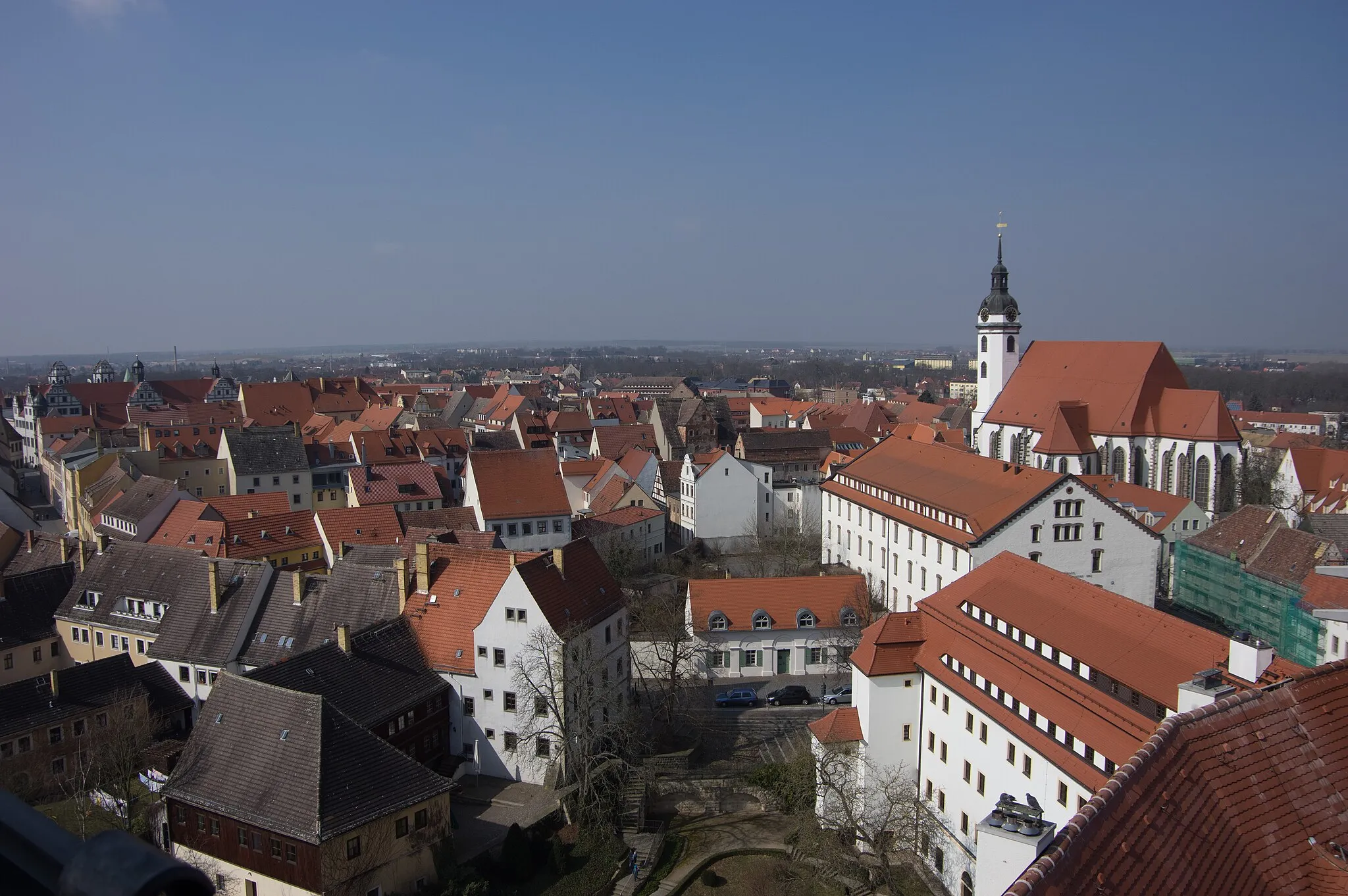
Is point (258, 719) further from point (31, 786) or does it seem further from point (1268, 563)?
point (1268, 563)

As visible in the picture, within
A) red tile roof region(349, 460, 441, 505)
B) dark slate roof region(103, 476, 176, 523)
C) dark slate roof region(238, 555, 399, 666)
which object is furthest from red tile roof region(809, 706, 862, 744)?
dark slate roof region(103, 476, 176, 523)

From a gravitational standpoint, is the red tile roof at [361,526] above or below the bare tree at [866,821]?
above

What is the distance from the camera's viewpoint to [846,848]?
28375mm

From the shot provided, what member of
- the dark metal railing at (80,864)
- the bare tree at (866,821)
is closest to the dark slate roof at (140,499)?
the bare tree at (866,821)

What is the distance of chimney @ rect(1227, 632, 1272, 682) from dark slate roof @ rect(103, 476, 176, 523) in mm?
54325

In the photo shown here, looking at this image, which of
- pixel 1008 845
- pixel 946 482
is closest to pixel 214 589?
pixel 1008 845

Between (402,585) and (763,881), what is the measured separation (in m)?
17.4

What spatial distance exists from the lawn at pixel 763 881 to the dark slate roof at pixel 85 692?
69.9 ft

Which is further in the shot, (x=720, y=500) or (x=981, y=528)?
(x=720, y=500)

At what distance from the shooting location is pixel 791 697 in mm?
42062

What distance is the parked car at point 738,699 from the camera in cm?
4206

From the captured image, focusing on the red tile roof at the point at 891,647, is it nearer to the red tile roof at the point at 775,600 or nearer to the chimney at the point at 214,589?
the red tile roof at the point at 775,600

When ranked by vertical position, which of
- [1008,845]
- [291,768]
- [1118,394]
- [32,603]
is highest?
[1118,394]

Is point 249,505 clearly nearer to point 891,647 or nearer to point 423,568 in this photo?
point 423,568
